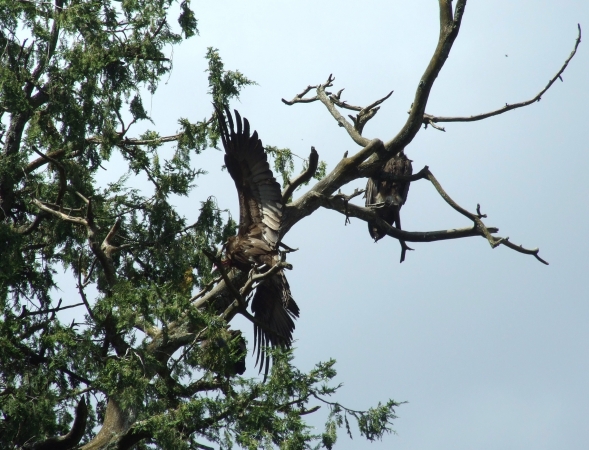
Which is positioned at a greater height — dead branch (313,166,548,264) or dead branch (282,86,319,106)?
dead branch (282,86,319,106)

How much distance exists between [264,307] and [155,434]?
7.23 ft

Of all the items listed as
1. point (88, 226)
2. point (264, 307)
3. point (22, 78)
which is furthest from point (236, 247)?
point (22, 78)

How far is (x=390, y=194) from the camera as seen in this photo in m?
8.17

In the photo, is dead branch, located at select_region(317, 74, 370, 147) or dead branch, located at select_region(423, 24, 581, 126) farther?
dead branch, located at select_region(317, 74, 370, 147)

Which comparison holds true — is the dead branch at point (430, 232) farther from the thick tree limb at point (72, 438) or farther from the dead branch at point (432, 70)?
the thick tree limb at point (72, 438)

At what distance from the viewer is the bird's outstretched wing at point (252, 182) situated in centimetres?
704

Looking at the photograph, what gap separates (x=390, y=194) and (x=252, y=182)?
5.37 ft

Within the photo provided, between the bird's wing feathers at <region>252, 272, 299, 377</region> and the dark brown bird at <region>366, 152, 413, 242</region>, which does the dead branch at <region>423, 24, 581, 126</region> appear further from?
the bird's wing feathers at <region>252, 272, 299, 377</region>

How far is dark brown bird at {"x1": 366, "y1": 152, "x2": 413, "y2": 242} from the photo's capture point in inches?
318

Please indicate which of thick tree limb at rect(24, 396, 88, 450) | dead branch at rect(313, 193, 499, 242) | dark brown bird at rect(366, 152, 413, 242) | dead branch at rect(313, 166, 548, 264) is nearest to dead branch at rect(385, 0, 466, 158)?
dead branch at rect(313, 166, 548, 264)

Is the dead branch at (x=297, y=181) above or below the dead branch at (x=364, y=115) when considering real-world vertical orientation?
below

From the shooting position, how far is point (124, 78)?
7527 millimetres

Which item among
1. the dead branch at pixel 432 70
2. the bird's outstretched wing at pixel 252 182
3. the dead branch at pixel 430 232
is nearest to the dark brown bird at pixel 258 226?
the bird's outstretched wing at pixel 252 182

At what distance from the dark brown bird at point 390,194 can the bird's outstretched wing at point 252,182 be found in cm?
121
